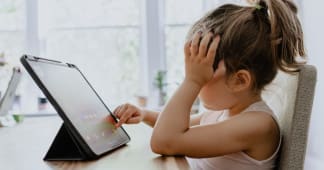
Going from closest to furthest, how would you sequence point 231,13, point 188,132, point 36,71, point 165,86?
1. point 36,71
2. point 188,132
3. point 231,13
4. point 165,86

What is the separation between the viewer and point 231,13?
3.24 ft

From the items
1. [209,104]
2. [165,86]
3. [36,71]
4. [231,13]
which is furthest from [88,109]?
[165,86]

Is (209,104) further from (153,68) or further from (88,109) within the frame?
(153,68)

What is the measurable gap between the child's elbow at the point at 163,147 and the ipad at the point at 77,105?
10 cm

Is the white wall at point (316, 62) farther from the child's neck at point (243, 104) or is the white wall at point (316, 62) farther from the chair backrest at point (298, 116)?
the chair backrest at point (298, 116)

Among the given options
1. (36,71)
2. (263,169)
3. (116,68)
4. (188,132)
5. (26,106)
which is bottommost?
(26,106)

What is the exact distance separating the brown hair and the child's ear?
0.04 feet

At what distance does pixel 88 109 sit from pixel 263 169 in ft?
1.39

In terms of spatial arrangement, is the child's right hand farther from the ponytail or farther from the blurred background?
the blurred background

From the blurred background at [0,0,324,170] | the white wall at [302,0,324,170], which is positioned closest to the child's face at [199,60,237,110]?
the white wall at [302,0,324,170]

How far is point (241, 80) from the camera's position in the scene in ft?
3.23

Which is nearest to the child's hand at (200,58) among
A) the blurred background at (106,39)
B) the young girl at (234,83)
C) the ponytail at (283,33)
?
the young girl at (234,83)

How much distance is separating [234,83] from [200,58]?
141 mm

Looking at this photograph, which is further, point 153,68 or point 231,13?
point 153,68
